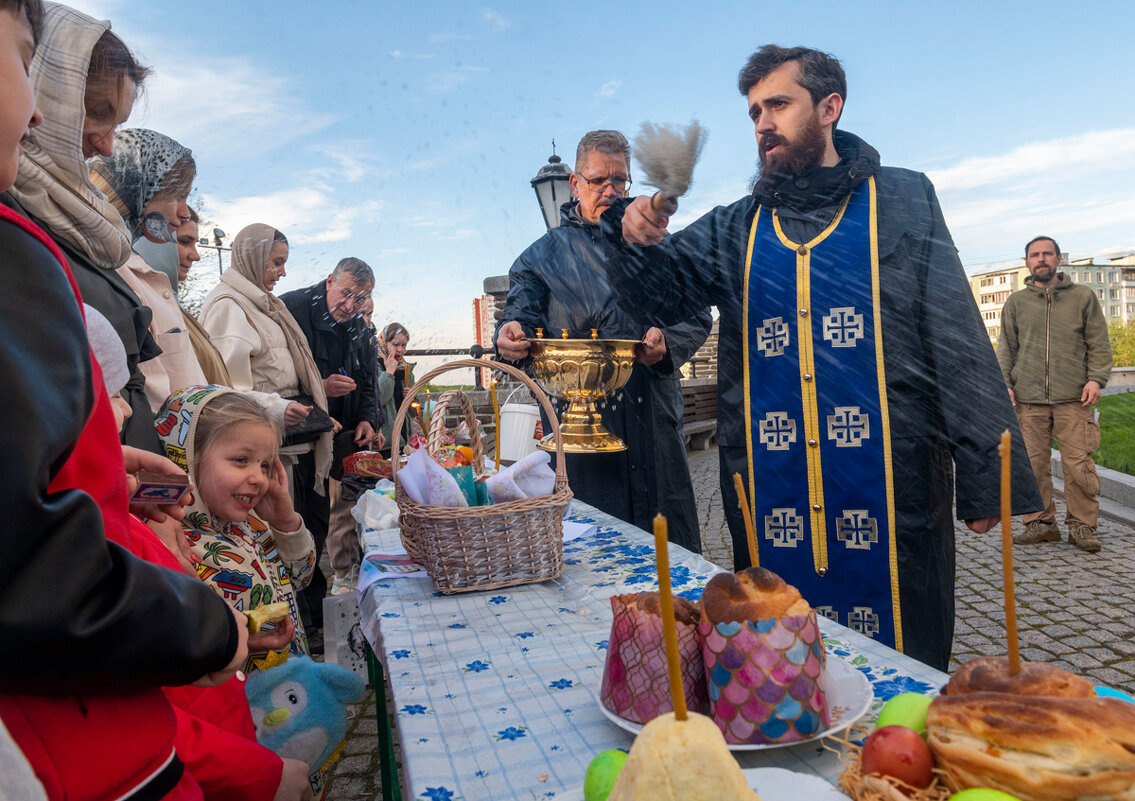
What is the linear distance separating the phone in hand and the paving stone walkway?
1.83m

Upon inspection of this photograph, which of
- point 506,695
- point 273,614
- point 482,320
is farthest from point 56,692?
point 482,320

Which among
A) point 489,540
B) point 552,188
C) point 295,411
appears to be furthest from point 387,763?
point 552,188

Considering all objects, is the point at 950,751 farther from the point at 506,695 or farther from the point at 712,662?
the point at 506,695

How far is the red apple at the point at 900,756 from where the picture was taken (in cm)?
80

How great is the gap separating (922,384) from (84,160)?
2674mm

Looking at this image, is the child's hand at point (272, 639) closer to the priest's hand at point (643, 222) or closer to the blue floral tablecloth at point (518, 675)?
the blue floral tablecloth at point (518, 675)

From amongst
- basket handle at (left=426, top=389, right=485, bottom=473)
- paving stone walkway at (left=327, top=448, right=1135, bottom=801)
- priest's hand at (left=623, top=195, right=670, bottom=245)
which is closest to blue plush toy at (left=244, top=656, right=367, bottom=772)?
basket handle at (left=426, top=389, right=485, bottom=473)

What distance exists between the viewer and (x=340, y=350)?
512cm

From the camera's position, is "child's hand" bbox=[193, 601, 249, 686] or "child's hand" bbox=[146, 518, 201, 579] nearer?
"child's hand" bbox=[193, 601, 249, 686]

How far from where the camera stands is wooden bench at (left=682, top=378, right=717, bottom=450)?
1325 centimetres

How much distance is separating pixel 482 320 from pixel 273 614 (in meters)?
7.46

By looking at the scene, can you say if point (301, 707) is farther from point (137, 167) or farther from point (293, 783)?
point (137, 167)

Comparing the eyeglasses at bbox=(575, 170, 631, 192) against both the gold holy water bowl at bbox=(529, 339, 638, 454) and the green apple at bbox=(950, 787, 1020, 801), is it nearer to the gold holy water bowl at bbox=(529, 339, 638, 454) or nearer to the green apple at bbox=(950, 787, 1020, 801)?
the gold holy water bowl at bbox=(529, 339, 638, 454)

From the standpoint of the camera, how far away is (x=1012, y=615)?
770 millimetres
